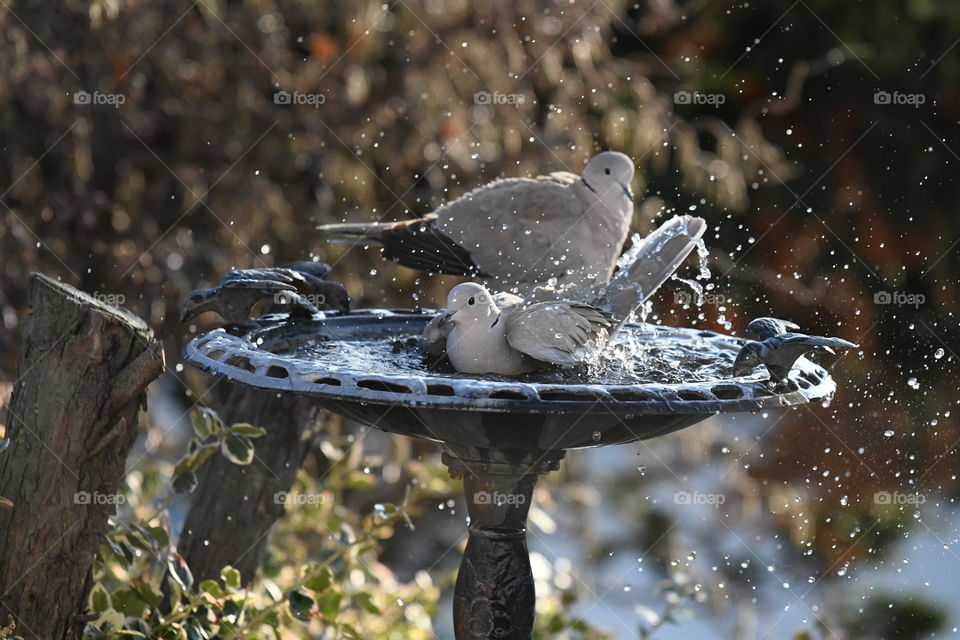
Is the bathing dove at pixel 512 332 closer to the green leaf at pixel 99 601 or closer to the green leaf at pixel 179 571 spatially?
the green leaf at pixel 179 571

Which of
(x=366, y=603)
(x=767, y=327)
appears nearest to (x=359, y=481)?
(x=366, y=603)

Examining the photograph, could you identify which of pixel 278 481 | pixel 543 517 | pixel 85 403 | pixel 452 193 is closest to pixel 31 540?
pixel 85 403

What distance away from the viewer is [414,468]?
11.5ft

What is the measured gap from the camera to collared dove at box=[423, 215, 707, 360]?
2479 mm

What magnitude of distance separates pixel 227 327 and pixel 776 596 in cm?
455

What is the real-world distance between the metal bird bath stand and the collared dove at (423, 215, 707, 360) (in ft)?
0.45

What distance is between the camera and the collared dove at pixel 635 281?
2.48 m

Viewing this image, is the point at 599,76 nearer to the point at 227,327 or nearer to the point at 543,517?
the point at 543,517

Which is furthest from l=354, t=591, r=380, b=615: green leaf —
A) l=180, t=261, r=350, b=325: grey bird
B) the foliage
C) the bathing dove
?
the bathing dove

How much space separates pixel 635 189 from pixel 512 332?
287cm

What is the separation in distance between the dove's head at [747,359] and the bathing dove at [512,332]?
0.92 ft

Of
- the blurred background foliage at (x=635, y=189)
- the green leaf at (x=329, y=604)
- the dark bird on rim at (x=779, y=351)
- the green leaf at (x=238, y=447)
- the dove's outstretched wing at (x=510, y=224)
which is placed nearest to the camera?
the dark bird on rim at (x=779, y=351)

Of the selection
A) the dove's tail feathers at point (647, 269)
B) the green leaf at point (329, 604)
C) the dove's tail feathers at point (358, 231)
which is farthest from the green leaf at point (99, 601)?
the dove's tail feathers at point (647, 269)

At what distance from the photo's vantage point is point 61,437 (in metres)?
2.25
